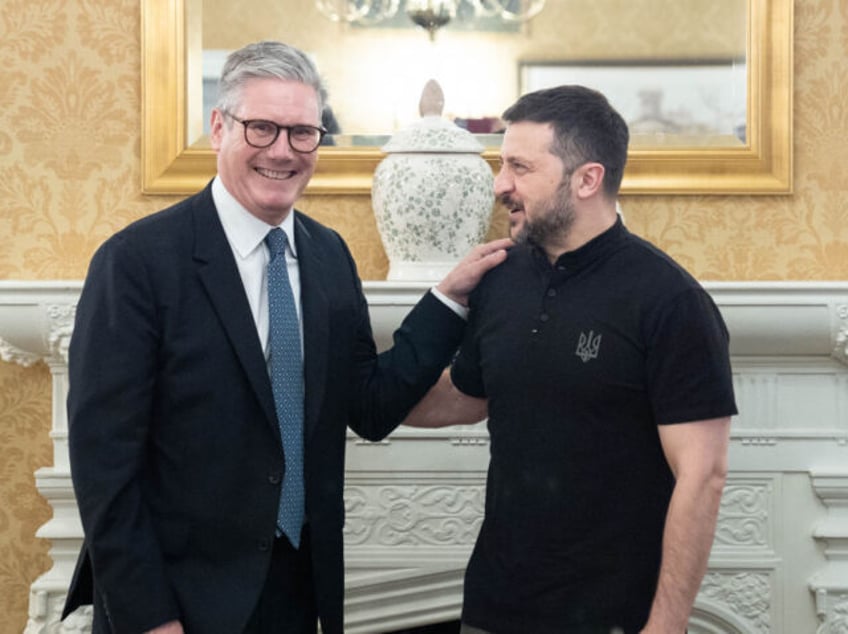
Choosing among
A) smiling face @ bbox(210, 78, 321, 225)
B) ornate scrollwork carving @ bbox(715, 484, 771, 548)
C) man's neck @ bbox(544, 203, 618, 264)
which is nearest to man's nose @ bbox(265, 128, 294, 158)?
smiling face @ bbox(210, 78, 321, 225)

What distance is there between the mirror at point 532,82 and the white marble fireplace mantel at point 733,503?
463 millimetres

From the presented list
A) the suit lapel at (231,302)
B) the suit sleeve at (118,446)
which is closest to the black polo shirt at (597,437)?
the suit lapel at (231,302)

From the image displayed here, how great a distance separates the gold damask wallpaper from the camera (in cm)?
301

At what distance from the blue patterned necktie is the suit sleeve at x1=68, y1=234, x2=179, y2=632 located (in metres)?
0.19

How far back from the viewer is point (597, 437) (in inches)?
73.5

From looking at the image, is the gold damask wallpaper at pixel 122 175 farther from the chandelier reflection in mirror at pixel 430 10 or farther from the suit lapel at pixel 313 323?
the suit lapel at pixel 313 323

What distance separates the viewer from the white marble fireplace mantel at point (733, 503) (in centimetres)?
290

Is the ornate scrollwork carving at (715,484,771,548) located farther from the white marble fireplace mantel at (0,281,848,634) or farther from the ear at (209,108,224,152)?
the ear at (209,108,224,152)

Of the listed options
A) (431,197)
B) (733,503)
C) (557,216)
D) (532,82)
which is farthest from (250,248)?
(733,503)

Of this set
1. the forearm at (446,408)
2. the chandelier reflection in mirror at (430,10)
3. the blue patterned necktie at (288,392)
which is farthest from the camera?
the chandelier reflection in mirror at (430,10)

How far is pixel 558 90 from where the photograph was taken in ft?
6.58

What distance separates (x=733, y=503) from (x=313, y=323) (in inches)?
51.4

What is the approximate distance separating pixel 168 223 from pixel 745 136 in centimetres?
155

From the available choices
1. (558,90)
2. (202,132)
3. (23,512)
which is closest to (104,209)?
(202,132)
